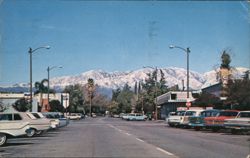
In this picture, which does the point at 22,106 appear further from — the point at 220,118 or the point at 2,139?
the point at 2,139

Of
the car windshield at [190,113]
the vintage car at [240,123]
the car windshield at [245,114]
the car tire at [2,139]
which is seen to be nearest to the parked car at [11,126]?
the car tire at [2,139]

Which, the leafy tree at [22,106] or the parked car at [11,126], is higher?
the leafy tree at [22,106]

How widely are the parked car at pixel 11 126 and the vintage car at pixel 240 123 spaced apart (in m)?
14.2

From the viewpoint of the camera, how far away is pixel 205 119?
38875 millimetres

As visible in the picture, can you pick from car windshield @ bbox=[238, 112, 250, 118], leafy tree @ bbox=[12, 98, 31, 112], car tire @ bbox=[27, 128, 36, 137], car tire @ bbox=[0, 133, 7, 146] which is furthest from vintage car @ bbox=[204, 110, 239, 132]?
leafy tree @ bbox=[12, 98, 31, 112]

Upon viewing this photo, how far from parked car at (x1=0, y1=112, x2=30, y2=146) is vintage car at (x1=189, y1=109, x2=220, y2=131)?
17367 millimetres

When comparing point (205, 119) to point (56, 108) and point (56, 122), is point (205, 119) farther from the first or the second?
point (56, 108)

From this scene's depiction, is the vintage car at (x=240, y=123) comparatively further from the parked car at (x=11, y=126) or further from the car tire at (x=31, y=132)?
the parked car at (x=11, y=126)

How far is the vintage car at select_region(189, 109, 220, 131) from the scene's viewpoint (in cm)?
3912

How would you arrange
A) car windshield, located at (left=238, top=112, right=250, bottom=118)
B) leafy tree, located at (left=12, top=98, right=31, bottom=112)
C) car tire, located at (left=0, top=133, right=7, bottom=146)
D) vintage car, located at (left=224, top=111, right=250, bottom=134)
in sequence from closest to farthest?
car tire, located at (left=0, top=133, right=7, bottom=146)
vintage car, located at (left=224, top=111, right=250, bottom=134)
car windshield, located at (left=238, top=112, right=250, bottom=118)
leafy tree, located at (left=12, top=98, right=31, bottom=112)

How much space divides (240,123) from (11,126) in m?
15.6

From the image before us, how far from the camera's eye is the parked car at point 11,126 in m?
23.9

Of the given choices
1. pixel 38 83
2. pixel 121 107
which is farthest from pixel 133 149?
pixel 121 107

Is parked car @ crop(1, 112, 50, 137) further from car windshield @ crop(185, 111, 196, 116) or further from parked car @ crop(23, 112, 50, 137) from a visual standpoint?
car windshield @ crop(185, 111, 196, 116)
